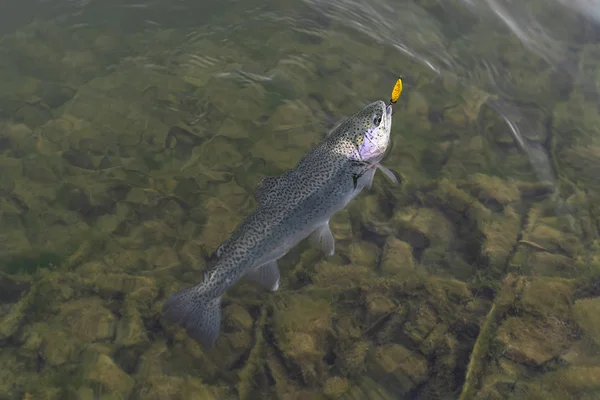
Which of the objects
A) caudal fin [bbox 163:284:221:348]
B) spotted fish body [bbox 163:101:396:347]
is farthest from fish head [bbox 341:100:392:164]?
caudal fin [bbox 163:284:221:348]

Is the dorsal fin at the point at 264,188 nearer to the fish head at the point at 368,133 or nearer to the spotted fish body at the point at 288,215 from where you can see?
the spotted fish body at the point at 288,215

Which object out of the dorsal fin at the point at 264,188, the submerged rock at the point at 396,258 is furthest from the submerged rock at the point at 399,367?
the dorsal fin at the point at 264,188

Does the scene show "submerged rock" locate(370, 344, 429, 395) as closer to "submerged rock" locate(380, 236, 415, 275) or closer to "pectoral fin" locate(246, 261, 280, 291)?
"submerged rock" locate(380, 236, 415, 275)

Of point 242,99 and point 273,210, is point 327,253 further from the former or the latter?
point 242,99

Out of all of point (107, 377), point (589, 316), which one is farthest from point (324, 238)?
point (589, 316)

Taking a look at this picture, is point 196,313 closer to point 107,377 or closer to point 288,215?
point 107,377

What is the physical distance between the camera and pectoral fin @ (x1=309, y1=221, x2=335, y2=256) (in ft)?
16.9

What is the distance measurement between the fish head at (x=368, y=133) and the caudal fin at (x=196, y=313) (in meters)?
2.29

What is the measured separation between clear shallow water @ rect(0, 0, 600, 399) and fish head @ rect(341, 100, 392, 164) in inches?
27.1

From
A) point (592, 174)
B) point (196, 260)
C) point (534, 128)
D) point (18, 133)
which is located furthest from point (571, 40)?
point (18, 133)

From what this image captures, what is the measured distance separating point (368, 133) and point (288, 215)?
1.49m

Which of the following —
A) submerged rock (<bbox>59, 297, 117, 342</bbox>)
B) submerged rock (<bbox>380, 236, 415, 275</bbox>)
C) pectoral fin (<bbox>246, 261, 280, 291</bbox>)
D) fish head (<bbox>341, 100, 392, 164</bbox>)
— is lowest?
submerged rock (<bbox>59, 297, 117, 342</bbox>)

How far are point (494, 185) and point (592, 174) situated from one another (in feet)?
5.47

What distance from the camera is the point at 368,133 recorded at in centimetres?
546
